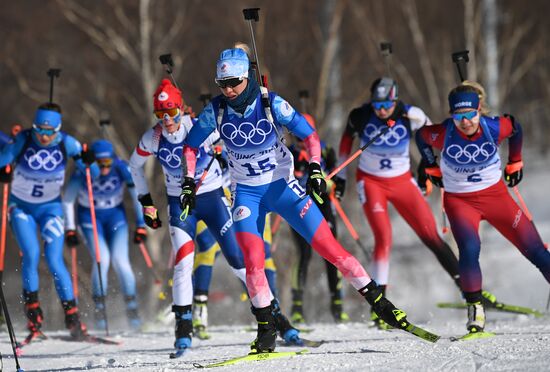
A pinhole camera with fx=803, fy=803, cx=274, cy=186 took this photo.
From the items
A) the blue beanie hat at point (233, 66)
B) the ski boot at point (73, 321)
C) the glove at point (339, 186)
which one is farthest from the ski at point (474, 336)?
the ski boot at point (73, 321)

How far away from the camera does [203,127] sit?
18.8 feet

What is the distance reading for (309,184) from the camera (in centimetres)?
538

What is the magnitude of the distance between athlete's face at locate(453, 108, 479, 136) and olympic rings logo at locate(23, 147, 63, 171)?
3.95 metres

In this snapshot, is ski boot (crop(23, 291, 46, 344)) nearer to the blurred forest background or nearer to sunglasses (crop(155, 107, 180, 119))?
sunglasses (crop(155, 107, 180, 119))

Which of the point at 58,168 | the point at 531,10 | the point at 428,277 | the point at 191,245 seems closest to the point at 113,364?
the point at 191,245

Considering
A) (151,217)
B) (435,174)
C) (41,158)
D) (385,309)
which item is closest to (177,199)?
(151,217)

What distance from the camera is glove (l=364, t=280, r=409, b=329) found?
550cm

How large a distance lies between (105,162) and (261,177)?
3.65 meters

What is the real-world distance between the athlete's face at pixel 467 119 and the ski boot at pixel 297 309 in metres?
3.19

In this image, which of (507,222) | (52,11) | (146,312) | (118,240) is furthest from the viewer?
(52,11)

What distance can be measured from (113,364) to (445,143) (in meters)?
3.10

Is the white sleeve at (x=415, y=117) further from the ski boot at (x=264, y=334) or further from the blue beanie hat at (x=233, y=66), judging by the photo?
the ski boot at (x=264, y=334)

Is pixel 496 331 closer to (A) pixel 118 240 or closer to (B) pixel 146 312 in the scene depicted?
(A) pixel 118 240

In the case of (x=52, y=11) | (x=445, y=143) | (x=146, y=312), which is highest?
(x=52, y=11)
